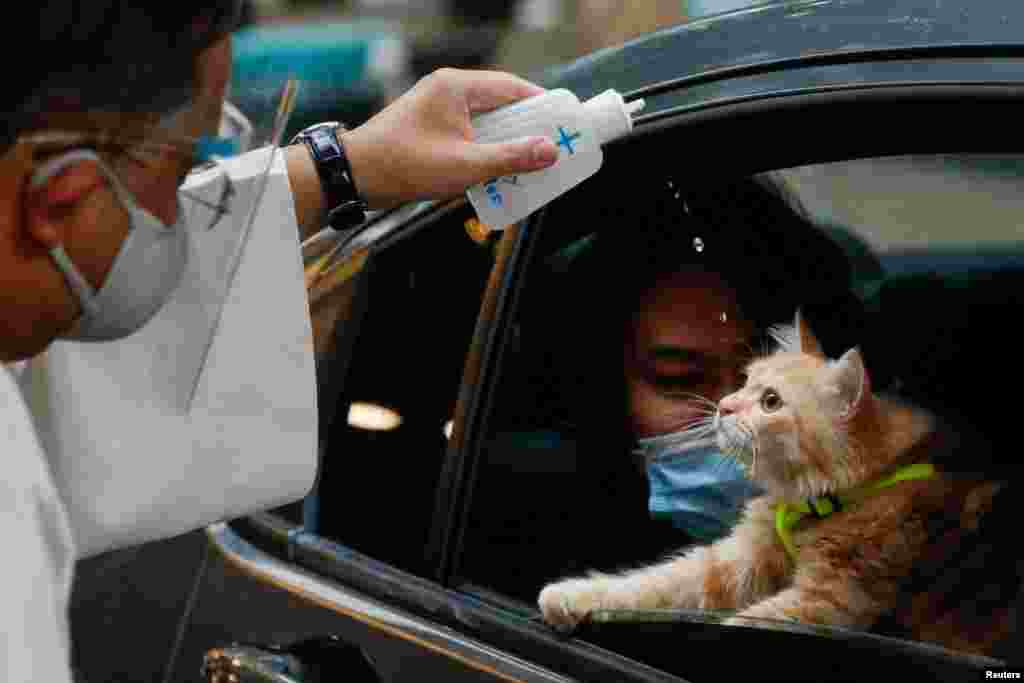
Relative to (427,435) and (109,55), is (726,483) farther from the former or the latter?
(109,55)

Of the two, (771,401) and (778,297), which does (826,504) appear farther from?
(778,297)

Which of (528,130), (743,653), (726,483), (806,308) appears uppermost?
(528,130)

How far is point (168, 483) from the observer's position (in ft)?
6.23

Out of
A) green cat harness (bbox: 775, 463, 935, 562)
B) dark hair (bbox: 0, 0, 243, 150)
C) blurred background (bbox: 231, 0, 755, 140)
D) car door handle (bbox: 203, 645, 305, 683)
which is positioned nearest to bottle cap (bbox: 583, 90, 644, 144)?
green cat harness (bbox: 775, 463, 935, 562)

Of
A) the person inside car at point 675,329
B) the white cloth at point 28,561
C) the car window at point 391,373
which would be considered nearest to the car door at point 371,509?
the car window at point 391,373

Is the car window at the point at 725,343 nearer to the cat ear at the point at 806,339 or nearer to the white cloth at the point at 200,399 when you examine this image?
the cat ear at the point at 806,339

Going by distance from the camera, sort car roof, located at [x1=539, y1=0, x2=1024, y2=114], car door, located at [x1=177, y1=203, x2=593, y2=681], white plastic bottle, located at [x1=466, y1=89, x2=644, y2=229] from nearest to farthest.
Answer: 1. car roof, located at [x1=539, y1=0, x2=1024, y2=114]
2. white plastic bottle, located at [x1=466, y1=89, x2=644, y2=229]
3. car door, located at [x1=177, y1=203, x2=593, y2=681]

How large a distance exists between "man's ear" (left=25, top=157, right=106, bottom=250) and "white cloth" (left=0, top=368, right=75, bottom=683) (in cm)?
13

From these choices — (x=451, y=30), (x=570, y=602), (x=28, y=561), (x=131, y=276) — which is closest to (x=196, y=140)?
(x=131, y=276)

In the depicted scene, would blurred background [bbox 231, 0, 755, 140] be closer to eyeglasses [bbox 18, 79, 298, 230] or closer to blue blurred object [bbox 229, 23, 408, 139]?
blue blurred object [bbox 229, 23, 408, 139]

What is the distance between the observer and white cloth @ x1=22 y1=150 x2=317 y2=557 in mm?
1806

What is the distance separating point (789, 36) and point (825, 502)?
57cm

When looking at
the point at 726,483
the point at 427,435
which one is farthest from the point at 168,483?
the point at 726,483

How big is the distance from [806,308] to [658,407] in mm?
244
